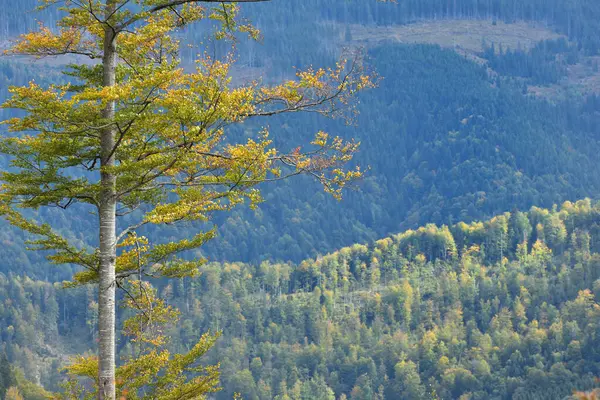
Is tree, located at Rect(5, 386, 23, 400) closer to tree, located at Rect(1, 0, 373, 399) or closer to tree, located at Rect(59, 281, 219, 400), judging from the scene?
tree, located at Rect(59, 281, 219, 400)

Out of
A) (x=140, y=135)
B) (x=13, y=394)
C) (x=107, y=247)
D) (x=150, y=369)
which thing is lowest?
(x=13, y=394)

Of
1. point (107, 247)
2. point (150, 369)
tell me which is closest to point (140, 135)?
point (107, 247)

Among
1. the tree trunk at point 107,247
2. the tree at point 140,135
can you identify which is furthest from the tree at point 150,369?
the tree trunk at point 107,247

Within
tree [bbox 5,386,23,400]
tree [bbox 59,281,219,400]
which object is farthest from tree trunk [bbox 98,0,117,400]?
tree [bbox 5,386,23,400]

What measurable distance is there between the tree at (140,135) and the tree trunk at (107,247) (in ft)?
0.07

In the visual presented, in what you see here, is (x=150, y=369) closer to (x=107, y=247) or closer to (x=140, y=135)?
(x=107, y=247)

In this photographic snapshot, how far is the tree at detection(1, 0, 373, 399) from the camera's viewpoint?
17312 mm

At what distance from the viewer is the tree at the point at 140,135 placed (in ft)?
56.8

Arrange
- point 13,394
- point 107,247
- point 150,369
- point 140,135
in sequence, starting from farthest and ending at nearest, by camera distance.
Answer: point 13,394
point 150,369
point 140,135
point 107,247

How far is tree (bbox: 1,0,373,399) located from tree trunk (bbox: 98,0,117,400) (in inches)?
0.8

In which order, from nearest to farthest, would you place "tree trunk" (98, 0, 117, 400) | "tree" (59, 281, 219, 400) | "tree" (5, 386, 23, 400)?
"tree trunk" (98, 0, 117, 400)
"tree" (59, 281, 219, 400)
"tree" (5, 386, 23, 400)

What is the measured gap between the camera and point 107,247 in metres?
18.0

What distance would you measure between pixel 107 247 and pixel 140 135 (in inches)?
86.1

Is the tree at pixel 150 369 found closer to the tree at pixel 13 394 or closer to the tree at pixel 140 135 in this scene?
the tree at pixel 140 135
